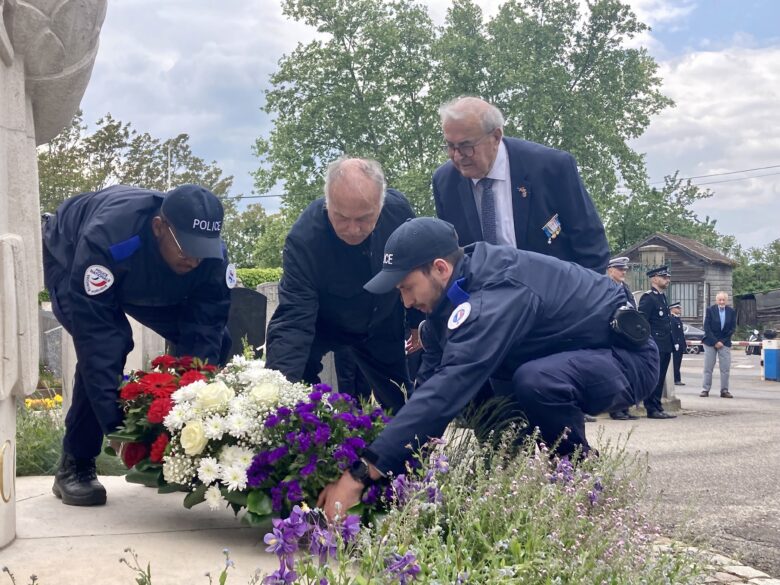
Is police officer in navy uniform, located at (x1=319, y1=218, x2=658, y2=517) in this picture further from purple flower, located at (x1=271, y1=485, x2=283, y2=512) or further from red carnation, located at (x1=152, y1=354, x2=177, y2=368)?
red carnation, located at (x1=152, y1=354, x2=177, y2=368)

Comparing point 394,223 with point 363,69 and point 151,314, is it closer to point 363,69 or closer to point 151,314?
point 151,314

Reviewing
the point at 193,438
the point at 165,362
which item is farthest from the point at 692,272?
the point at 193,438

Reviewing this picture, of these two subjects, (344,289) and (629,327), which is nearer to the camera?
(629,327)

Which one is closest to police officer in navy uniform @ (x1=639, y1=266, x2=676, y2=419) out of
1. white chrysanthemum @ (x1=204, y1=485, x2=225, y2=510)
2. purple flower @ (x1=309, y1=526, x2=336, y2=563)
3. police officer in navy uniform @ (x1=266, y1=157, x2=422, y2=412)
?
police officer in navy uniform @ (x1=266, y1=157, x2=422, y2=412)

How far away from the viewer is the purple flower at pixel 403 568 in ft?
7.80

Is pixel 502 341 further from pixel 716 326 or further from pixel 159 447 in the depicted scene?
pixel 716 326

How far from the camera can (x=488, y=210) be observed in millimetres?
4855

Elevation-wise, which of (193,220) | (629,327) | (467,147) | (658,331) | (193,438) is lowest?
(193,438)

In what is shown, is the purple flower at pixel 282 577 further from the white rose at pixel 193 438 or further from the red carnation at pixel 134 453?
→ the red carnation at pixel 134 453

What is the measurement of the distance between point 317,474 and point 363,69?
110 feet

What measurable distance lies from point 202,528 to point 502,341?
147 centimetres

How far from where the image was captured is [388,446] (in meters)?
3.40

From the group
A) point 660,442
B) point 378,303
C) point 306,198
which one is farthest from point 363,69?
point 378,303

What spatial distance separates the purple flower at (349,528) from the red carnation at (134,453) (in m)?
1.57
